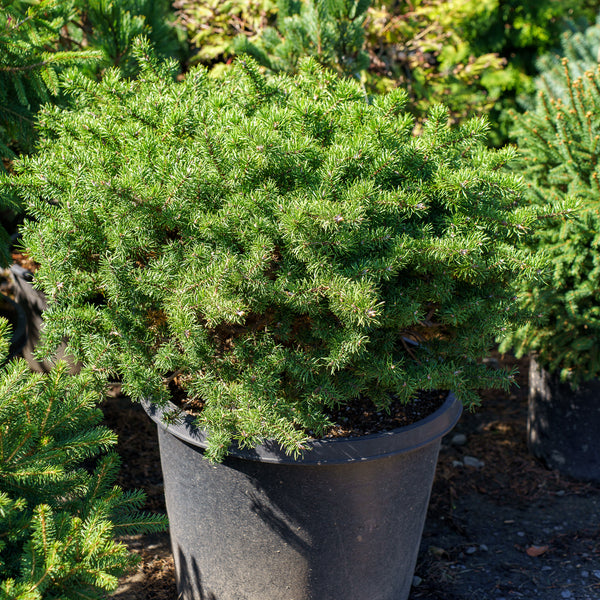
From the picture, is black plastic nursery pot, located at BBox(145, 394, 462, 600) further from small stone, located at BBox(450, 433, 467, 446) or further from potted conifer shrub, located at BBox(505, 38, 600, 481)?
small stone, located at BBox(450, 433, 467, 446)

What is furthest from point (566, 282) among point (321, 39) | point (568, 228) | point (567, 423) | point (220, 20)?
point (220, 20)

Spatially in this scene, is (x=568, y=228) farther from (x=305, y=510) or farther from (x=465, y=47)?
(x=465, y=47)

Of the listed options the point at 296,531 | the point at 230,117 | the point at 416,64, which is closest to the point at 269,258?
the point at 230,117

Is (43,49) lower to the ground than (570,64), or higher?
higher

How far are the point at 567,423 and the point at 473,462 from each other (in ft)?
1.74

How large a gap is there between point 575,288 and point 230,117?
1.89 metres

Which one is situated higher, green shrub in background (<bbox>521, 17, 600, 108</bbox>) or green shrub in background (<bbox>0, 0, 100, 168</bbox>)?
green shrub in background (<bbox>0, 0, 100, 168</bbox>)

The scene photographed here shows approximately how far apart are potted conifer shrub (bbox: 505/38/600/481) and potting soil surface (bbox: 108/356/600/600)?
23 centimetres

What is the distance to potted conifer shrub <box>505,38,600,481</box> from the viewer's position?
273cm

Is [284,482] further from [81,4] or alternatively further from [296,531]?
[81,4]

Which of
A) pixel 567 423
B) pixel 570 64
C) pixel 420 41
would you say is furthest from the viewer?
pixel 420 41

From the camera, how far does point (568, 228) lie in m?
2.74

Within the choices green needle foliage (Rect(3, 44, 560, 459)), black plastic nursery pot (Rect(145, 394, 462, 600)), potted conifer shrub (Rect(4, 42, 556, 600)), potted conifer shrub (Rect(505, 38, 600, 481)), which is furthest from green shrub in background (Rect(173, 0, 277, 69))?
black plastic nursery pot (Rect(145, 394, 462, 600))

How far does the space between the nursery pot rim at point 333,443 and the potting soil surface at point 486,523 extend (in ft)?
2.98
